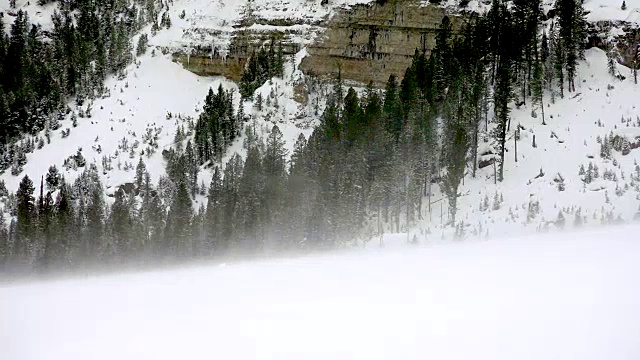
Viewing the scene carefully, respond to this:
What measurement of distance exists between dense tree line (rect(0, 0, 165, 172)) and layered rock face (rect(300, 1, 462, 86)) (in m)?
29.2

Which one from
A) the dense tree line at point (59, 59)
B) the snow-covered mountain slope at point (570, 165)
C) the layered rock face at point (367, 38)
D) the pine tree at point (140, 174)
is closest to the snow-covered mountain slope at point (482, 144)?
the snow-covered mountain slope at point (570, 165)

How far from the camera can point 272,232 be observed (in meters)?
43.5

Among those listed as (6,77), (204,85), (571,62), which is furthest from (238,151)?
(6,77)

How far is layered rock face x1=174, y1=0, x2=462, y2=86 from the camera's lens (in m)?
70.5

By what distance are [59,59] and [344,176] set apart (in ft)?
207

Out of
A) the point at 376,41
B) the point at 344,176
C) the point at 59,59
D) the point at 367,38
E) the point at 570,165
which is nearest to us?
the point at 570,165

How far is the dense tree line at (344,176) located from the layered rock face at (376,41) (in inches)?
365

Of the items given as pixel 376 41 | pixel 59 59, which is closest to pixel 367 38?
pixel 376 41

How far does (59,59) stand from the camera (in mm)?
87438

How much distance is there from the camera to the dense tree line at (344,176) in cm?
4397

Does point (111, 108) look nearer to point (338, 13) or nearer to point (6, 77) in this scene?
point (6, 77)

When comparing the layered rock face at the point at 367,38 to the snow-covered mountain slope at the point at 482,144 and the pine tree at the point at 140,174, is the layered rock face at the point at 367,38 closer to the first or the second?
the snow-covered mountain slope at the point at 482,144

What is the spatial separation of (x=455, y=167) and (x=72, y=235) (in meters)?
33.2

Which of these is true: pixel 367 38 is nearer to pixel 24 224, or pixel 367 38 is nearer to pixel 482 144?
pixel 482 144
